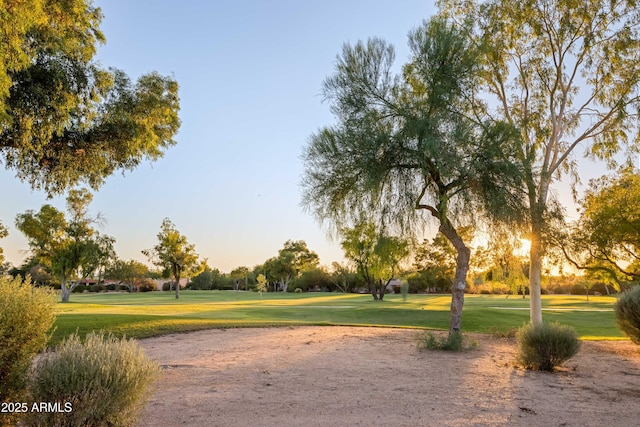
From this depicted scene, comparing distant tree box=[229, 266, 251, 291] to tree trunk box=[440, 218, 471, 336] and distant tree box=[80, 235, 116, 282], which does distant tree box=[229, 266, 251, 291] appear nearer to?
distant tree box=[80, 235, 116, 282]

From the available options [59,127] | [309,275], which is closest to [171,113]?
[59,127]

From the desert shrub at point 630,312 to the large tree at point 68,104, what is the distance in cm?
1665

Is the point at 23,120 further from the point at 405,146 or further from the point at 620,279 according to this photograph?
the point at 620,279

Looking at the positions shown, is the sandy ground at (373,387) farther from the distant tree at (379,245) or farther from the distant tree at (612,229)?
the distant tree at (612,229)

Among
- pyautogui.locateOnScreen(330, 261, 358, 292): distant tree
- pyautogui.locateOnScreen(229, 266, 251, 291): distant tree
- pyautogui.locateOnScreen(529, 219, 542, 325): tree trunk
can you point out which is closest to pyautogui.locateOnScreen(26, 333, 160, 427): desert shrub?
pyautogui.locateOnScreen(529, 219, 542, 325): tree trunk

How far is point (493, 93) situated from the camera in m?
19.1

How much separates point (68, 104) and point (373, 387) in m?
11.5

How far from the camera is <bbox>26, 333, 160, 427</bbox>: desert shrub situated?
4305 millimetres

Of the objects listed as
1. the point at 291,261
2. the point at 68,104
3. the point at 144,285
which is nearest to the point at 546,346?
the point at 68,104

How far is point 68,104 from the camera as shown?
497 inches

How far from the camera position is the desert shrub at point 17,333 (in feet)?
14.9

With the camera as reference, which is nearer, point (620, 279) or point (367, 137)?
point (367, 137)

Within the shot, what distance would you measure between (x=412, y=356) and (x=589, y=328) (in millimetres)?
16479

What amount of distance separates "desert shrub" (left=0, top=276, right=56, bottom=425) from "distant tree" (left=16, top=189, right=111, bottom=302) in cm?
3802
